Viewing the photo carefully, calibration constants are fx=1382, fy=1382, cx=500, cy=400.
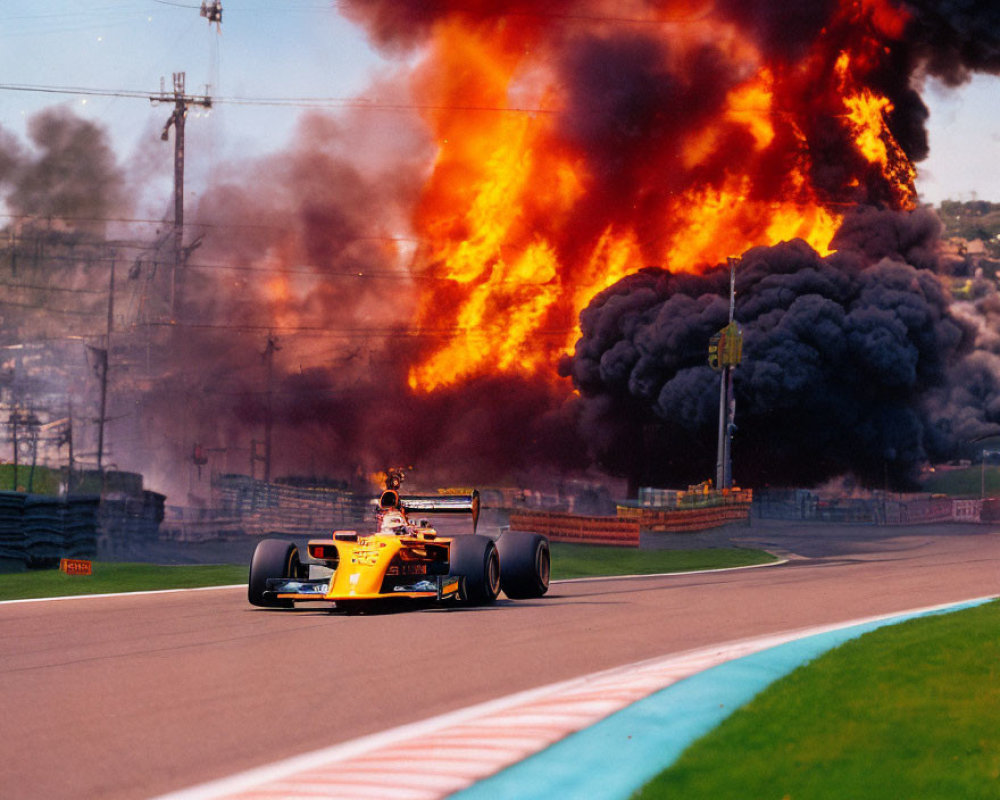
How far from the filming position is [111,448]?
89.2 m

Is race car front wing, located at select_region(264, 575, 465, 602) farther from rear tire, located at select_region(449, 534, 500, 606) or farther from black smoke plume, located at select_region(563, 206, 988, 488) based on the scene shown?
black smoke plume, located at select_region(563, 206, 988, 488)

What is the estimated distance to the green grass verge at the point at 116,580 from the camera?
825 inches

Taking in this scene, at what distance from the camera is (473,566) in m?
17.4

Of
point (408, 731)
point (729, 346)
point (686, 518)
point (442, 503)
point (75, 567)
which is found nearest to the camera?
point (408, 731)

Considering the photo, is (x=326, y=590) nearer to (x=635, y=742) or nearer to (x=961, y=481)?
Answer: (x=635, y=742)

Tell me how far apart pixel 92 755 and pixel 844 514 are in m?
61.7

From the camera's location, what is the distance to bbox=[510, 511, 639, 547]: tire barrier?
39.0 meters

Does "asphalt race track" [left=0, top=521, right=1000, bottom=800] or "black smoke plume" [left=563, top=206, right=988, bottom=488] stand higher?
"black smoke plume" [left=563, top=206, right=988, bottom=488]

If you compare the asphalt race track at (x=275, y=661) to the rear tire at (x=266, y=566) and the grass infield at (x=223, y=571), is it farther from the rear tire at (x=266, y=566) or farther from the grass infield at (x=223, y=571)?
the grass infield at (x=223, y=571)

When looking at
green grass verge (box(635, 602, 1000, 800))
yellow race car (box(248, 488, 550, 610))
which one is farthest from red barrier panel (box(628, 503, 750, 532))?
green grass verge (box(635, 602, 1000, 800))

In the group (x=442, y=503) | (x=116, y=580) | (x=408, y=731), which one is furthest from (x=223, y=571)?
(x=408, y=731)

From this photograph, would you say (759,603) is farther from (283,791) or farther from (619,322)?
(619,322)

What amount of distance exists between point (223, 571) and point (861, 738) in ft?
66.6

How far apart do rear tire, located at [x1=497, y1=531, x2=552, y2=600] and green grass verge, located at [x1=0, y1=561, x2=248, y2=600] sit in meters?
6.34
